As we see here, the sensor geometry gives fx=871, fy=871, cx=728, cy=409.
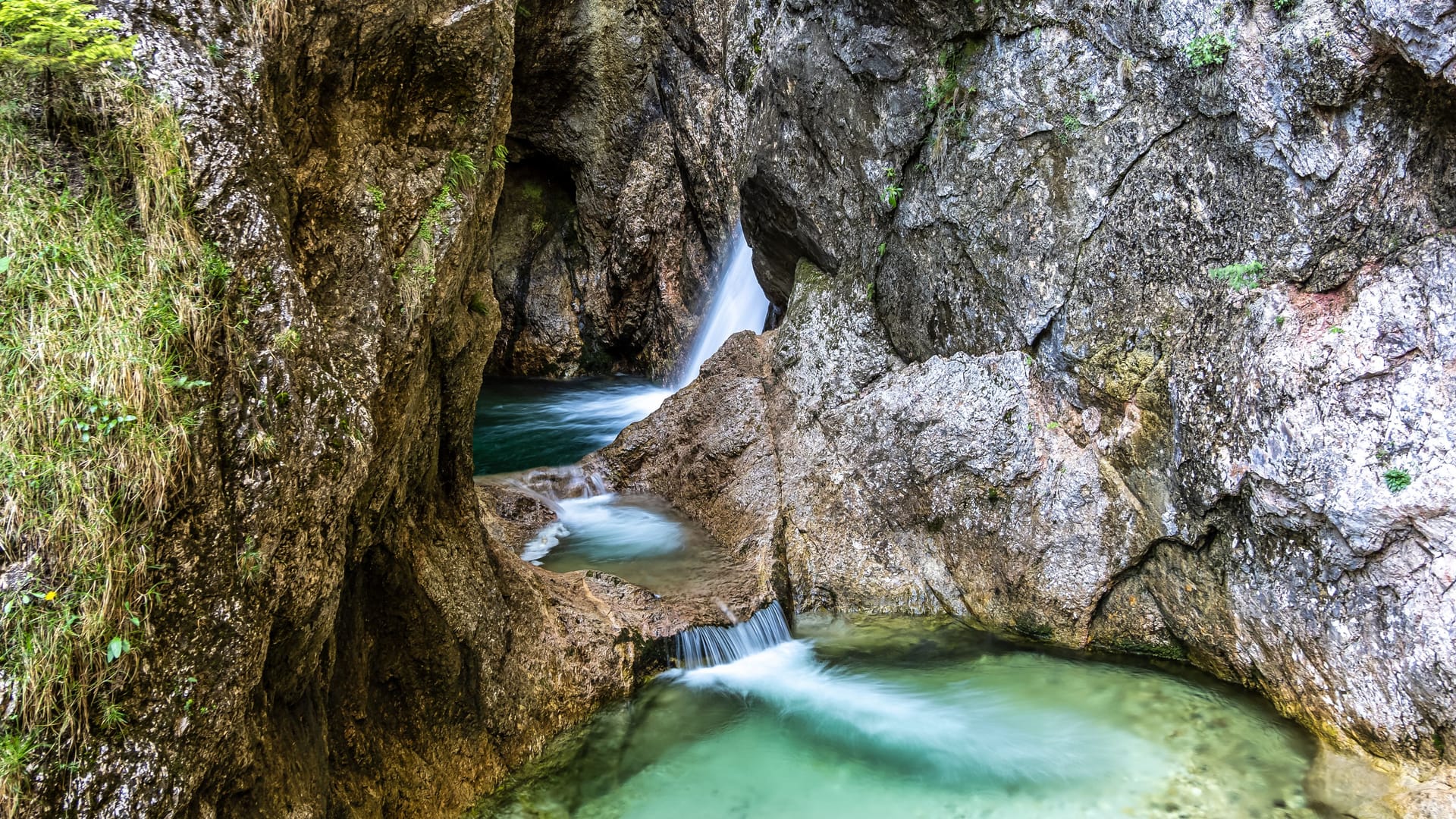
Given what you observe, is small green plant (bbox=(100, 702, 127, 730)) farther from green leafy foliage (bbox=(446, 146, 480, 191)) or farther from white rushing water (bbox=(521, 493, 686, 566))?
white rushing water (bbox=(521, 493, 686, 566))

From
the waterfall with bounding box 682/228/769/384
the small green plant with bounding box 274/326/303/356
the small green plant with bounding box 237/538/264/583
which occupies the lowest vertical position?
the small green plant with bounding box 237/538/264/583

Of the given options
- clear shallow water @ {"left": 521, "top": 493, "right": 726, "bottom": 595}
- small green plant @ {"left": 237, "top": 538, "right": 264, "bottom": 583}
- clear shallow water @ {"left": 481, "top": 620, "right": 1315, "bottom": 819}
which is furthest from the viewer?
clear shallow water @ {"left": 521, "top": 493, "right": 726, "bottom": 595}

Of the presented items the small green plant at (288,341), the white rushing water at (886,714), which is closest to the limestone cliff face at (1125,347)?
the white rushing water at (886,714)

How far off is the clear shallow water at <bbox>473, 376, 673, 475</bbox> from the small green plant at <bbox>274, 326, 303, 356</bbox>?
6840 millimetres

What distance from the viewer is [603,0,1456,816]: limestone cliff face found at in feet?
15.3

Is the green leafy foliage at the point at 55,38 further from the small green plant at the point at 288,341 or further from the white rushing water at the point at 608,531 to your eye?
the white rushing water at the point at 608,531

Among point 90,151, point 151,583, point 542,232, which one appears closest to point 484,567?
point 151,583

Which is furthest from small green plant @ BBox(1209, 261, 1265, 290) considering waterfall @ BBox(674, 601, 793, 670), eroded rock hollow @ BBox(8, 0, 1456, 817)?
waterfall @ BBox(674, 601, 793, 670)

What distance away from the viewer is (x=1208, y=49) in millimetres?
5434

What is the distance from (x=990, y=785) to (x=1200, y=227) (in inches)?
146

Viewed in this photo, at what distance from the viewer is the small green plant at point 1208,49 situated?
5359mm

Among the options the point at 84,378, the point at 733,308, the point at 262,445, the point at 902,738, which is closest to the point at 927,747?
the point at 902,738

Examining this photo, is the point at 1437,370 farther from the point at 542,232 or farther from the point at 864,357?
the point at 542,232

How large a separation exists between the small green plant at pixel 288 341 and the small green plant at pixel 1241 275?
522cm
